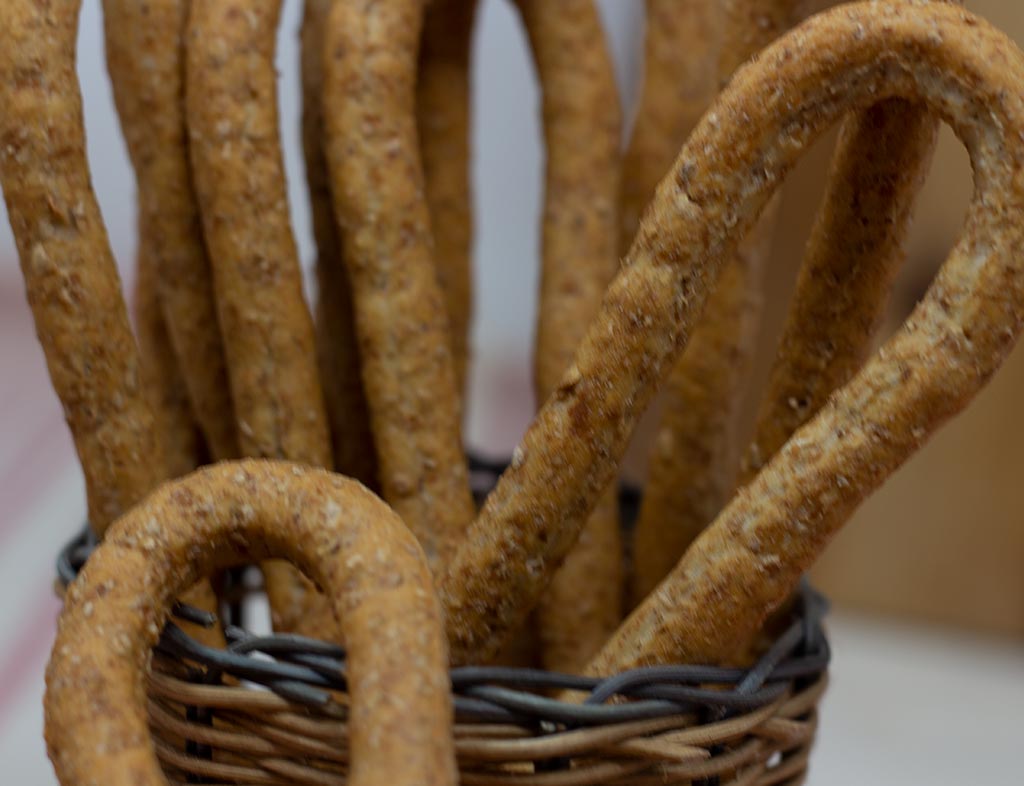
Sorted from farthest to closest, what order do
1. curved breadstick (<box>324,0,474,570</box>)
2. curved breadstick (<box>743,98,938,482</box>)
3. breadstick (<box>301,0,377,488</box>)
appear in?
breadstick (<box>301,0,377,488</box>) < curved breadstick (<box>324,0,474,570</box>) < curved breadstick (<box>743,98,938,482</box>)

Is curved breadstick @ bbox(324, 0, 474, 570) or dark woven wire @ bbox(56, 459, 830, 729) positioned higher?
curved breadstick @ bbox(324, 0, 474, 570)

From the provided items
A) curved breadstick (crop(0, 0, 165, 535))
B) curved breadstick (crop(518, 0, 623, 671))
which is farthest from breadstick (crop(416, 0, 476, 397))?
curved breadstick (crop(0, 0, 165, 535))

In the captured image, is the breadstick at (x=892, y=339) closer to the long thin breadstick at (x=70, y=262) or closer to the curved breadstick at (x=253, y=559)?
the curved breadstick at (x=253, y=559)

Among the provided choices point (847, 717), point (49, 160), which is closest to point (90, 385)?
point (49, 160)

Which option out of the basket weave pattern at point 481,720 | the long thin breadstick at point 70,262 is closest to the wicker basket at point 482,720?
the basket weave pattern at point 481,720

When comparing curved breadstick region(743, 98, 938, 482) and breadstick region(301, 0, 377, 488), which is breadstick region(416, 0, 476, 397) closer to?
breadstick region(301, 0, 377, 488)

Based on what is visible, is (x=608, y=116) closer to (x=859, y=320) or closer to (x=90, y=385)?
(x=859, y=320)
